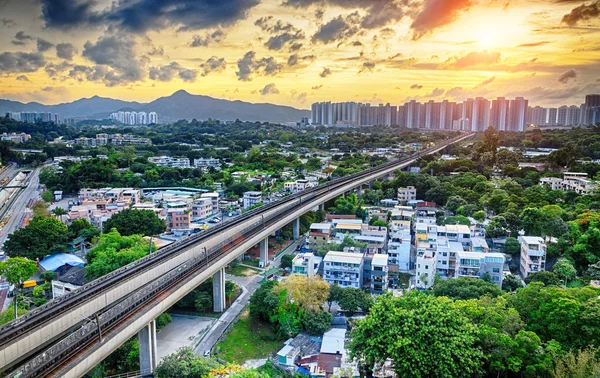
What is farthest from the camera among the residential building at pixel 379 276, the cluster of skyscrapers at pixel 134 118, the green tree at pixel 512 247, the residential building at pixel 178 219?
the cluster of skyscrapers at pixel 134 118

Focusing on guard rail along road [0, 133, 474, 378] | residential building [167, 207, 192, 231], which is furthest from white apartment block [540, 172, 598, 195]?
residential building [167, 207, 192, 231]

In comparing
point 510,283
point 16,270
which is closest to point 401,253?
point 510,283

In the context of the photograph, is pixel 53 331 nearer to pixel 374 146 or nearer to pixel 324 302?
pixel 324 302

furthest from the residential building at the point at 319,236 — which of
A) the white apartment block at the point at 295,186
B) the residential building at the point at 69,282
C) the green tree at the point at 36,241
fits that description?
the white apartment block at the point at 295,186

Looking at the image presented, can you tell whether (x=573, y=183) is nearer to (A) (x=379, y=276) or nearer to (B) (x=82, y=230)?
(A) (x=379, y=276)

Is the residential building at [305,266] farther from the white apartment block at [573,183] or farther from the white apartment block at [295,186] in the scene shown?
the white apartment block at [573,183]

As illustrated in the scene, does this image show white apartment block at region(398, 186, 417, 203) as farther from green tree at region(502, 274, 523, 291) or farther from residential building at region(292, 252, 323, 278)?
residential building at region(292, 252, 323, 278)
